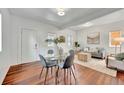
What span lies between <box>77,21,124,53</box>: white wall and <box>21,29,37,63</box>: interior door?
1.74 metres

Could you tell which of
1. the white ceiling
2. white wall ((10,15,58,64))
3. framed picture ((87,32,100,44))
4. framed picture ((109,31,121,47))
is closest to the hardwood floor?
white wall ((10,15,58,64))

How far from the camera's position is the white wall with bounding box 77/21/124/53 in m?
3.49

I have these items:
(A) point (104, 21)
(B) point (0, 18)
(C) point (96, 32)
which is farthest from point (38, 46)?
(A) point (104, 21)

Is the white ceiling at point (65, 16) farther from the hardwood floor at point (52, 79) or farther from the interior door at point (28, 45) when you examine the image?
the hardwood floor at point (52, 79)

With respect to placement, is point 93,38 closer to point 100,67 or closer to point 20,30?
point 100,67

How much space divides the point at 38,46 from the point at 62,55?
1.16m

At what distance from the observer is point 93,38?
12.2 feet

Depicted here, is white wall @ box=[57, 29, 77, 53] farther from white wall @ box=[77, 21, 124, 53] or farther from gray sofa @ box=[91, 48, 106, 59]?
gray sofa @ box=[91, 48, 106, 59]

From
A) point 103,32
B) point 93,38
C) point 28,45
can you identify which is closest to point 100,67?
point 93,38

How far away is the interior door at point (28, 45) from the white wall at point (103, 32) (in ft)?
5.70

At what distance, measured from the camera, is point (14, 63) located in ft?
12.7

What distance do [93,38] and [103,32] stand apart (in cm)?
51

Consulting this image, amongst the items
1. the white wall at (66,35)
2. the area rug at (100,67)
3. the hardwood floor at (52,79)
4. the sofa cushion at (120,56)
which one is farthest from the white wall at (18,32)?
the sofa cushion at (120,56)
